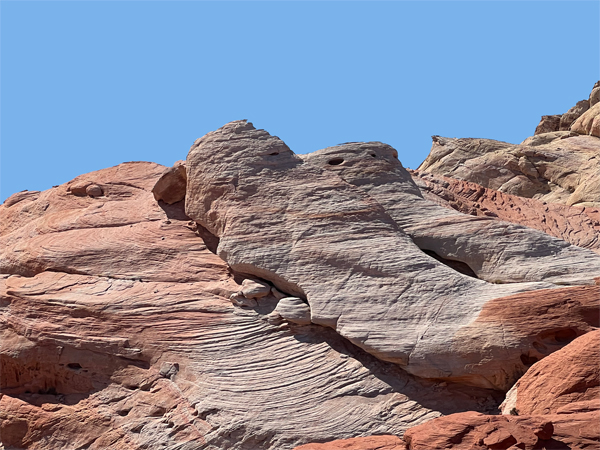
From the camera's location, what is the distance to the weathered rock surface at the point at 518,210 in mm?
18922

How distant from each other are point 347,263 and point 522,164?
15848 millimetres

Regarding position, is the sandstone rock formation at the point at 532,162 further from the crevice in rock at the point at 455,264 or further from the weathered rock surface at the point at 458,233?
the crevice in rock at the point at 455,264

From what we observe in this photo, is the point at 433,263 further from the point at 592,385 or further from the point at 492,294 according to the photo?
the point at 592,385

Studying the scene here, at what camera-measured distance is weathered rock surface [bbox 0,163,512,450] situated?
548 inches

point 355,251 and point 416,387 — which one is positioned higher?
point 355,251

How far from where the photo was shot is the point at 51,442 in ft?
48.5

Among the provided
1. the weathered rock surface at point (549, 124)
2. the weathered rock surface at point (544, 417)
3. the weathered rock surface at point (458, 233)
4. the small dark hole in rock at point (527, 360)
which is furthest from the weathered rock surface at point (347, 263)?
the weathered rock surface at point (549, 124)

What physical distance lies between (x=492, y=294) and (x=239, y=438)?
535cm

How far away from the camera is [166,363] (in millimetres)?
14859

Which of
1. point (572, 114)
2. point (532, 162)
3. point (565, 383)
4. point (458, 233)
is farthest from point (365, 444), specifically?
point (572, 114)

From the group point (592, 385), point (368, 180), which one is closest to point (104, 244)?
point (368, 180)

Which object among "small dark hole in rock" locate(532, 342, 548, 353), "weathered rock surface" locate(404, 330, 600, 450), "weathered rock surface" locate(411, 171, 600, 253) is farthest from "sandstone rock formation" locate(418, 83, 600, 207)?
"weathered rock surface" locate(404, 330, 600, 450)

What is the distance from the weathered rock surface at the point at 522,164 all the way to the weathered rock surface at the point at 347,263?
38.8ft

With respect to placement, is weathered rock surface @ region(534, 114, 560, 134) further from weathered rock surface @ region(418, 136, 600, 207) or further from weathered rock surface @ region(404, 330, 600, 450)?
weathered rock surface @ region(404, 330, 600, 450)
